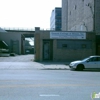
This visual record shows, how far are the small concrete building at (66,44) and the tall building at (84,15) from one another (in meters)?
1.91

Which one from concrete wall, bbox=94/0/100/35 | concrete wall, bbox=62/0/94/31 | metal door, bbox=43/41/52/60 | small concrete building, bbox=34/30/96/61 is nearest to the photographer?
small concrete building, bbox=34/30/96/61

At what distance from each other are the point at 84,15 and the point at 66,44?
26.2 feet

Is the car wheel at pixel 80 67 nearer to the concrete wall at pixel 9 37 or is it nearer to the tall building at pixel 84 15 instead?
the tall building at pixel 84 15

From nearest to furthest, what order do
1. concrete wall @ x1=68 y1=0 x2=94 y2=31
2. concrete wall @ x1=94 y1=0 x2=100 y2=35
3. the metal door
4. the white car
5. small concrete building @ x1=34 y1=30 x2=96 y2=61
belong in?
the white car
small concrete building @ x1=34 y1=30 x2=96 y2=61
concrete wall @ x1=94 y1=0 x2=100 y2=35
the metal door
concrete wall @ x1=68 y1=0 x2=94 y2=31

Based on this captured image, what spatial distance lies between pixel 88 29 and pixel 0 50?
24.6 m

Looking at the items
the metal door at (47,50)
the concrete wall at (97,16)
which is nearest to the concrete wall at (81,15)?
the concrete wall at (97,16)

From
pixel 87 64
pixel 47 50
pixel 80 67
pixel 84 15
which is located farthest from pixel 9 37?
pixel 87 64

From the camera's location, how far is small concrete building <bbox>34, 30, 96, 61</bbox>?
33.6 m

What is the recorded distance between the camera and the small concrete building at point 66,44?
3359 centimetres

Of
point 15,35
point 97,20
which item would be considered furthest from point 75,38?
point 15,35

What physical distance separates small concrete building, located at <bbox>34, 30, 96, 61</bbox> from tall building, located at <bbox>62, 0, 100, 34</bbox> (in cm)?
191

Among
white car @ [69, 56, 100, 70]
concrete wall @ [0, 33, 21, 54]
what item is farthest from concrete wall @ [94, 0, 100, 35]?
concrete wall @ [0, 33, 21, 54]

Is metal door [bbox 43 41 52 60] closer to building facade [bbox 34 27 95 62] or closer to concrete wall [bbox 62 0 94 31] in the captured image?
building facade [bbox 34 27 95 62]

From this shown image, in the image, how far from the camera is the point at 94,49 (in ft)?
113
